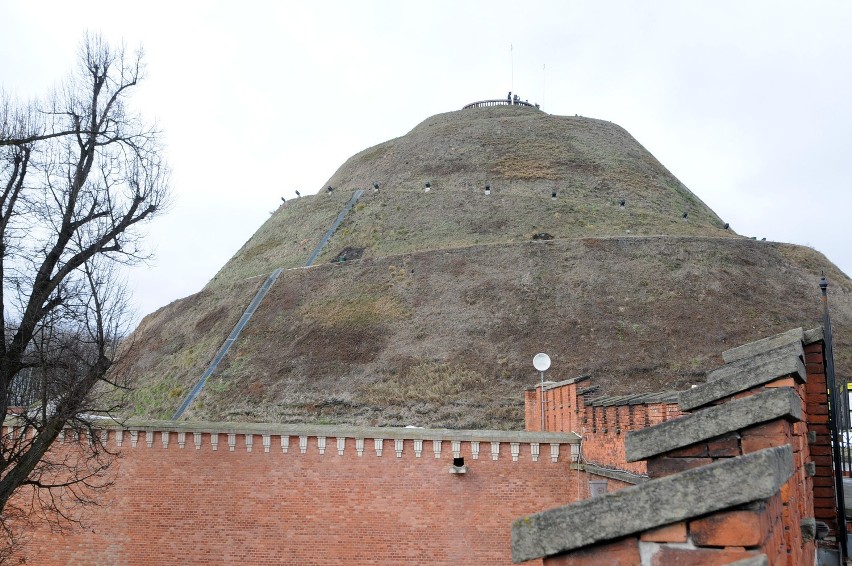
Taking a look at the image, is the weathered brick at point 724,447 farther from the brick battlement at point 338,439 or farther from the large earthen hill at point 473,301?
the large earthen hill at point 473,301

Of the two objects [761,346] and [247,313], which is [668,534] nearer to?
[761,346]

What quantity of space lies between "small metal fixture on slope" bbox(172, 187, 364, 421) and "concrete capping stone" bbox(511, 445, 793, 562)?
3394 cm

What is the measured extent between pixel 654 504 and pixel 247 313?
1794 inches

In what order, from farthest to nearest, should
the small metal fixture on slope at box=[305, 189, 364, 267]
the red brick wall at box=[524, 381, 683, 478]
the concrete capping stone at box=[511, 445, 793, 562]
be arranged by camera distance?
1. the small metal fixture on slope at box=[305, 189, 364, 267]
2. the red brick wall at box=[524, 381, 683, 478]
3. the concrete capping stone at box=[511, 445, 793, 562]

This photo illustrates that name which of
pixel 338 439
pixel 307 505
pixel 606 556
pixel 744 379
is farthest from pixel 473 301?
pixel 606 556

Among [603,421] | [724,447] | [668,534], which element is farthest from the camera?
[603,421]

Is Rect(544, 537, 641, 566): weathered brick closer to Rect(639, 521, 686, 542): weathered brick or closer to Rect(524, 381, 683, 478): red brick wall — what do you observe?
Rect(639, 521, 686, 542): weathered brick

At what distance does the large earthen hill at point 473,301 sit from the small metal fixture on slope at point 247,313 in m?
0.54

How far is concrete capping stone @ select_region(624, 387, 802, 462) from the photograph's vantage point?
164 inches

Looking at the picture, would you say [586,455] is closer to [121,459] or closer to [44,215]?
[121,459]

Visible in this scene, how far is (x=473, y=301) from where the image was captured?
43.8 meters

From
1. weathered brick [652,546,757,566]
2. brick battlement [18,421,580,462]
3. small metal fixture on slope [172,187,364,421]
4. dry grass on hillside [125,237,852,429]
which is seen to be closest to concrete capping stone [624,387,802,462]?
weathered brick [652,546,757,566]

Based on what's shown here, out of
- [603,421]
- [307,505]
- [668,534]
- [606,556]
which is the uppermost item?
[603,421]

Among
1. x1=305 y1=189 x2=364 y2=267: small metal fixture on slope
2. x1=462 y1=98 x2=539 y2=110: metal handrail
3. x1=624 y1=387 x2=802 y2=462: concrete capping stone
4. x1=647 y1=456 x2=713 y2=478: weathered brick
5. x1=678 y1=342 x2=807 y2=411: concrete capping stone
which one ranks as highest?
x1=462 y1=98 x2=539 y2=110: metal handrail
